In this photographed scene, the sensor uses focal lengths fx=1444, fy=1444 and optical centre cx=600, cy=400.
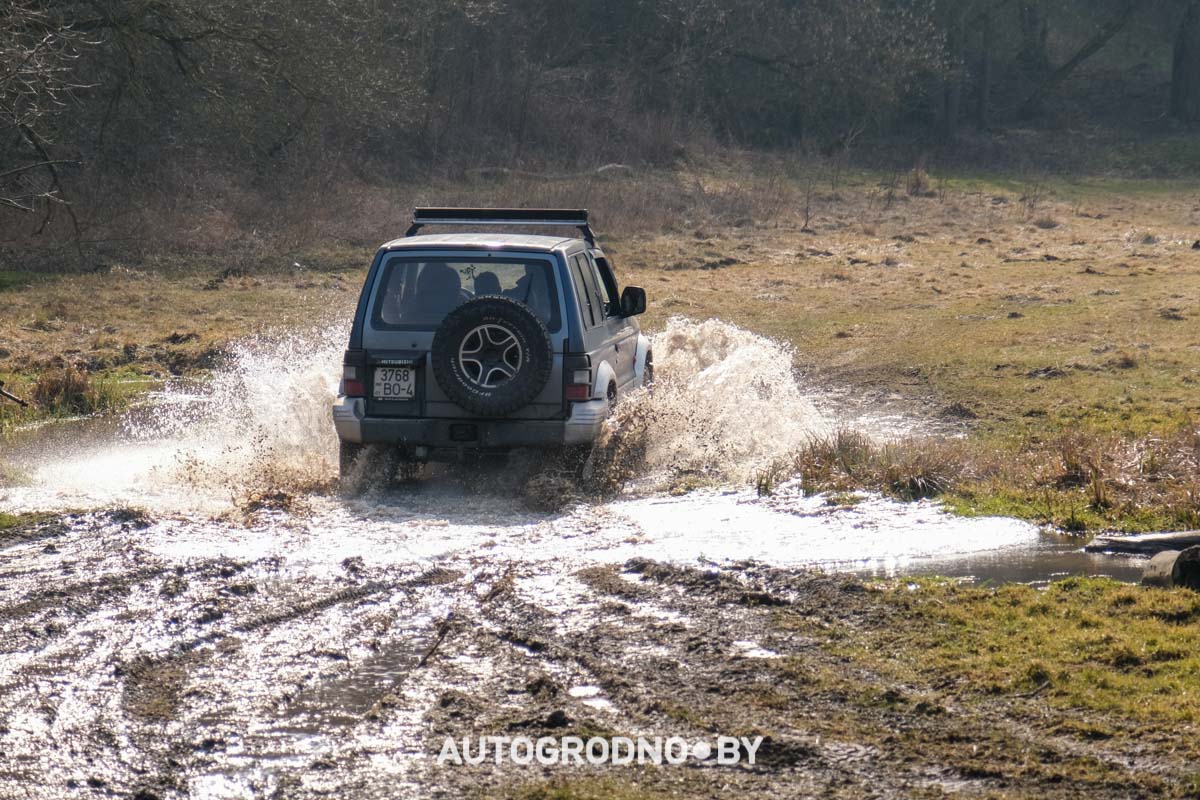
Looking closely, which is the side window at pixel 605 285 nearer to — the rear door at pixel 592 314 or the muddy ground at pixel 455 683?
the rear door at pixel 592 314

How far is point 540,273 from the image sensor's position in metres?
9.85

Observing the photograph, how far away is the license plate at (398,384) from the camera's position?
31.6 feet

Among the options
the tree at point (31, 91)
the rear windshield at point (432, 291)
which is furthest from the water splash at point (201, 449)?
the tree at point (31, 91)

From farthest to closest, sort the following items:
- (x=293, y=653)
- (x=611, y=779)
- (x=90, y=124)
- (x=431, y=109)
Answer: (x=431, y=109), (x=90, y=124), (x=293, y=653), (x=611, y=779)

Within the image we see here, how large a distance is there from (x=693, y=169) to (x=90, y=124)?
A: 1510 centimetres

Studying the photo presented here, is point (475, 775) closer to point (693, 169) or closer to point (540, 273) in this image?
point (540, 273)

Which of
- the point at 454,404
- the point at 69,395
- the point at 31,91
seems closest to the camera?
the point at 454,404

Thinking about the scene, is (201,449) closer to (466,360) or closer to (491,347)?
(466,360)

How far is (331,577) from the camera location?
24.1 ft

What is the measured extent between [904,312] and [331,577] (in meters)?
A: 13.2

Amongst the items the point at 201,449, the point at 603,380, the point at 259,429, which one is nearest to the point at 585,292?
the point at 603,380

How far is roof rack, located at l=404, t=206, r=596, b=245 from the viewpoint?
1060cm

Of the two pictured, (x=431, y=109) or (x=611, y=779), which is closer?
(x=611, y=779)

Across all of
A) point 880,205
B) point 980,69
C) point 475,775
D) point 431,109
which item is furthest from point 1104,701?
point 980,69
